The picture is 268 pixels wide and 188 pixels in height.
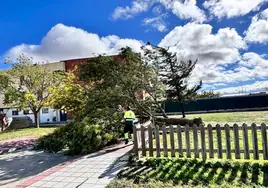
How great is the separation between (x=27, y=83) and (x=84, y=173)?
20607mm

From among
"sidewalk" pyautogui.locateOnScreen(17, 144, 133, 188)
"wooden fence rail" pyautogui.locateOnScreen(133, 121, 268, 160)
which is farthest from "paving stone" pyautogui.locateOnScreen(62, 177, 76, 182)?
"wooden fence rail" pyautogui.locateOnScreen(133, 121, 268, 160)

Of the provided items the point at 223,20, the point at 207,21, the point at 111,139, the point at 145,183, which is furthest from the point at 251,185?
the point at 207,21

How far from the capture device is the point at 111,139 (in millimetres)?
10266

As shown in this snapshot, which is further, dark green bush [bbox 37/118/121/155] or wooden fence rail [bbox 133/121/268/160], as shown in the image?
dark green bush [bbox 37/118/121/155]

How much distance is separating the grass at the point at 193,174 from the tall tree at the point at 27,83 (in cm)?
1975

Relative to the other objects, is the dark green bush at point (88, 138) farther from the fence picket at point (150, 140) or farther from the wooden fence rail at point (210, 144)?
the fence picket at point (150, 140)

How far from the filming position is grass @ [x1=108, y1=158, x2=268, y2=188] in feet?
16.3

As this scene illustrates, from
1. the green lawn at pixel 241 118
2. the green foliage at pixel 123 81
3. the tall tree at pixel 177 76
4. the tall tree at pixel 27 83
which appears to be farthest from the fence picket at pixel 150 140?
the tall tree at pixel 27 83

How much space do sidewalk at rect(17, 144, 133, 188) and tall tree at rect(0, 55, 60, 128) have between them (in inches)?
689

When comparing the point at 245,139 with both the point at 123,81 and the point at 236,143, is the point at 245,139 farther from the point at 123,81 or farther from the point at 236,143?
the point at 123,81

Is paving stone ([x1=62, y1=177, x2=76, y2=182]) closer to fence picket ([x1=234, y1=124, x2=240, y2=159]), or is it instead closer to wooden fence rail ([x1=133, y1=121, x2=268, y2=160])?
wooden fence rail ([x1=133, y1=121, x2=268, y2=160])

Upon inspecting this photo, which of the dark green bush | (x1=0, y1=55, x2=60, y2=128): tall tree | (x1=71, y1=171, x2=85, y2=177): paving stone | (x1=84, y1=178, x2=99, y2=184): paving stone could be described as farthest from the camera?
(x1=0, y1=55, x2=60, y2=128): tall tree

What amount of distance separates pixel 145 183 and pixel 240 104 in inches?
1073

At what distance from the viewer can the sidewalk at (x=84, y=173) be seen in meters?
5.76
